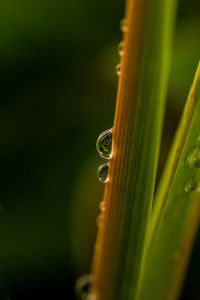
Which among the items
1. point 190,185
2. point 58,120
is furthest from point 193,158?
point 58,120

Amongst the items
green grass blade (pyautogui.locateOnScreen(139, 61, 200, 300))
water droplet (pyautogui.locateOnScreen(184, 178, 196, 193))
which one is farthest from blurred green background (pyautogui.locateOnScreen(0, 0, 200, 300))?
water droplet (pyautogui.locateOnScreen(184, 178, 196, 193))

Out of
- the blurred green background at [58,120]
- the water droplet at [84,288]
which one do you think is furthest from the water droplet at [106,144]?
the blurred green background at [58,120]

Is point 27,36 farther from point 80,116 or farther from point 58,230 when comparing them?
point 58,230

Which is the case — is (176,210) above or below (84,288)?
above

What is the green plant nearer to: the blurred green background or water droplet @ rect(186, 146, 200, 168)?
water droplet @ rect(186, 146, 200, 168)

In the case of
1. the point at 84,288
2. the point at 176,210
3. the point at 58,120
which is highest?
the point at 58,120

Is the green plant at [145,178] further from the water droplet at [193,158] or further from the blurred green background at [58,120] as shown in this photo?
the blurred green background at [58,120]

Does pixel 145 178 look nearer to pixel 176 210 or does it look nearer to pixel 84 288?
pixel 176 210
